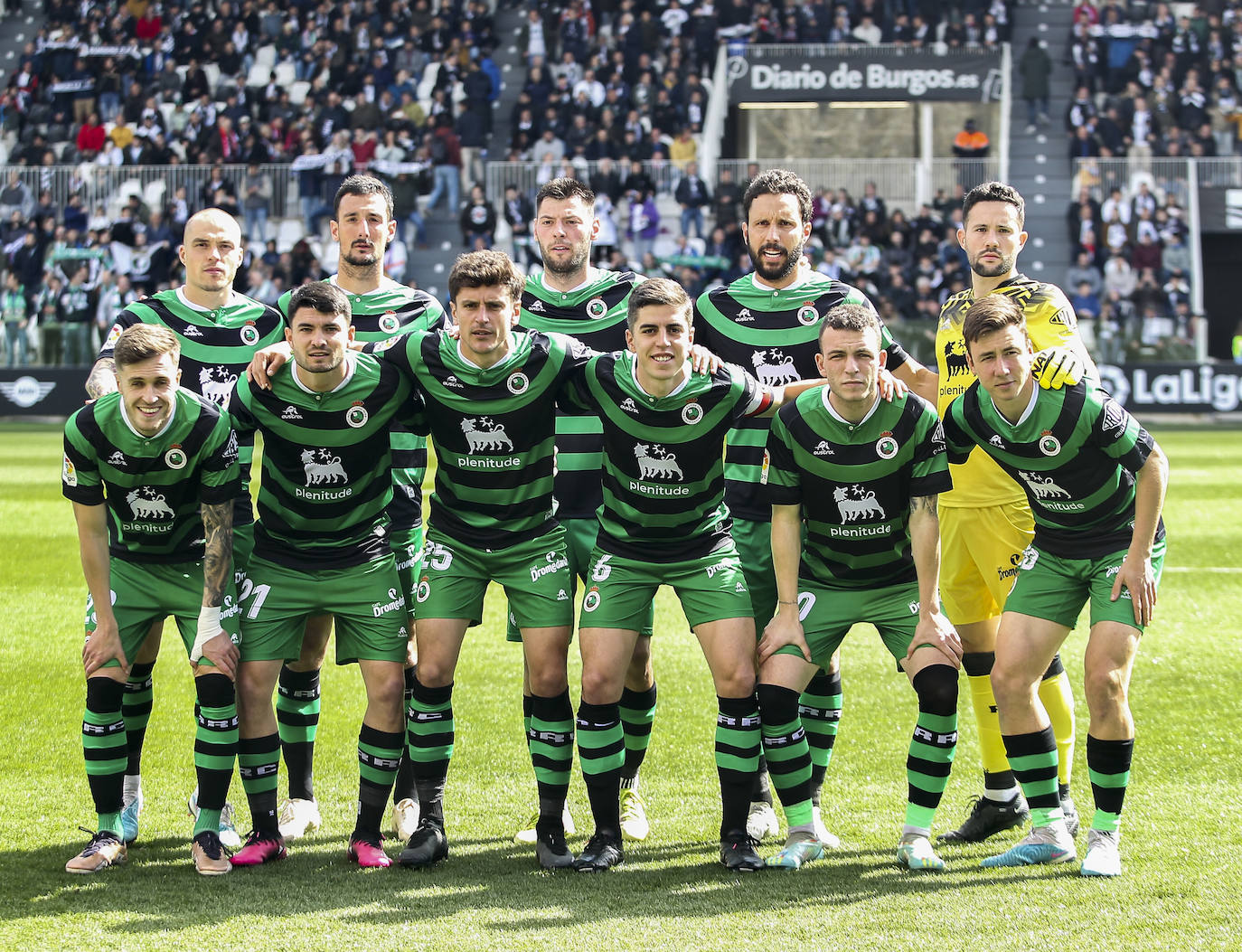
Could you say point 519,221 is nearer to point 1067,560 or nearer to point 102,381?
point 102,381

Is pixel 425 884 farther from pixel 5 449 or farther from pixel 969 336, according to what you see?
pixel 5 449

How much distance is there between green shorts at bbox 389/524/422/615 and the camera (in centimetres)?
565

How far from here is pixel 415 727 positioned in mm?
5172

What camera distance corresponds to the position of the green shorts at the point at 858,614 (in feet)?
17.0

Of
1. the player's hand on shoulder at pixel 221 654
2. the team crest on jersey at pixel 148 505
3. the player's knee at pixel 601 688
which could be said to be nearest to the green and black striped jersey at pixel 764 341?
the player's knee at pixel 601 688

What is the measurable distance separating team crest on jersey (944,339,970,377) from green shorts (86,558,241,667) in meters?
3.20

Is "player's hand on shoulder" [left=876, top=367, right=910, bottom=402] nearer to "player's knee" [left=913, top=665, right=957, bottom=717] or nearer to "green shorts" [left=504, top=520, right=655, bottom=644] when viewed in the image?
"player's knee" [left=913, top=665, right=957, bottom=717]

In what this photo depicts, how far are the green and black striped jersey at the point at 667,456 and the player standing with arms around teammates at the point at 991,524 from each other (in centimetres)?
117

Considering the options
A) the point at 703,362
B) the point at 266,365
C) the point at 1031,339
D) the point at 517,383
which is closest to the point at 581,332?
the point at 517,383

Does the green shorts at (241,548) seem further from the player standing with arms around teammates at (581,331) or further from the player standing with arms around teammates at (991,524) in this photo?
the player standing with arms around teammates at (991,524)

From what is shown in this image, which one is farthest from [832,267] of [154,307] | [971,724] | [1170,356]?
[154,307]

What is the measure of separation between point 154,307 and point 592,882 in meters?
3.03

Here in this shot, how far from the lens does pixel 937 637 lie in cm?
504

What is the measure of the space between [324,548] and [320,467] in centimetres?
31
